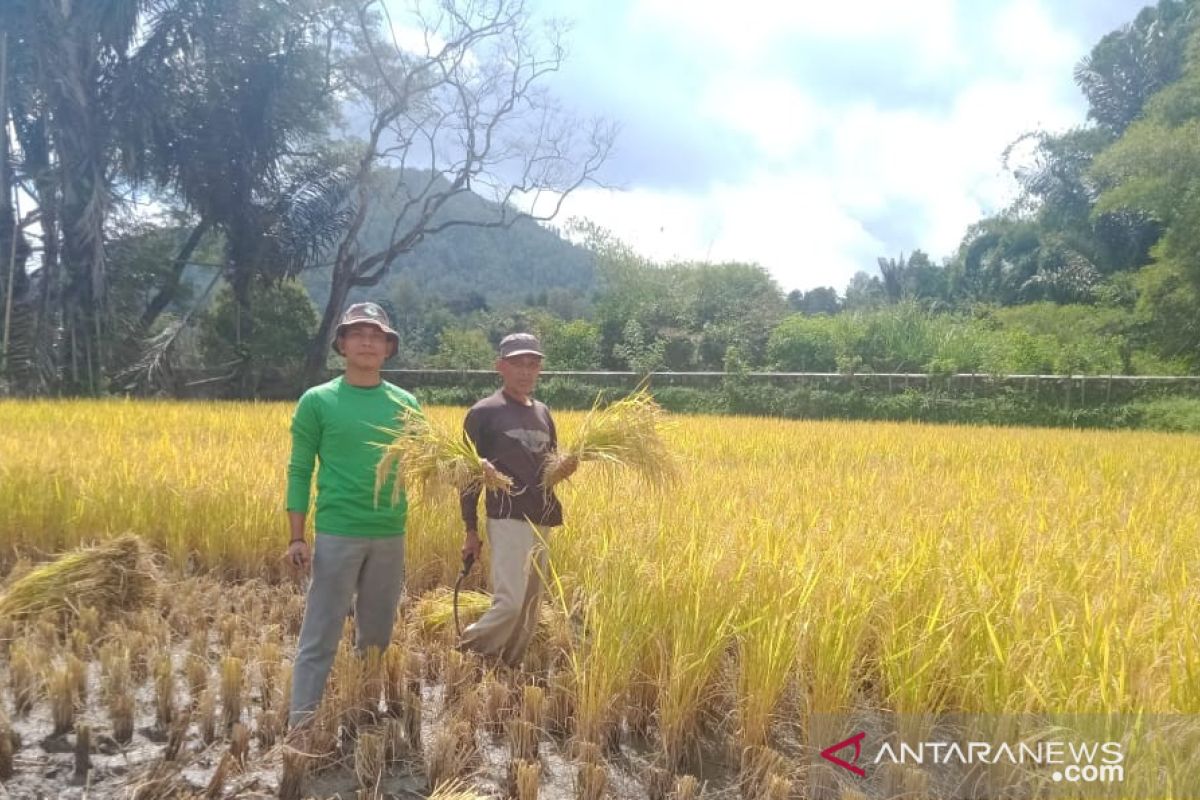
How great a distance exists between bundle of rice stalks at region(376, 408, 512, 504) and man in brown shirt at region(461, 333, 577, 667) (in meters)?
0.10

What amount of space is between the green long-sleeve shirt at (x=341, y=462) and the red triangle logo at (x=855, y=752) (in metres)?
1.42

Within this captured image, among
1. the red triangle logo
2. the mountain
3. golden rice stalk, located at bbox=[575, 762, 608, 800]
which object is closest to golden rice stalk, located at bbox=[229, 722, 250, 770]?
golden rice stalk, located at bbox=[575, 762, 608, 800]

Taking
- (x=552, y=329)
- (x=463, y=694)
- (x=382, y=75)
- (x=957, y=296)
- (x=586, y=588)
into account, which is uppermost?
(x=382, y=75)

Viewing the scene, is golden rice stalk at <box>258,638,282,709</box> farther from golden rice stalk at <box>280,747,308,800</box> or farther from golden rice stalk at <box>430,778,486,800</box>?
golden rice stalk at <box>430,778,486,800</box>

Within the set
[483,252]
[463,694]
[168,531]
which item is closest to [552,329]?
[168,531]

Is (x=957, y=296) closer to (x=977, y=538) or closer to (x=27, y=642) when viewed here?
(x=977, y=538)

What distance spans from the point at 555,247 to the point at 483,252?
7848mm

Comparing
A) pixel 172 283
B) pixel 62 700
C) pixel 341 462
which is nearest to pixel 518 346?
pixel 341 462

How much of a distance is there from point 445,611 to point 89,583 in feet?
4.75

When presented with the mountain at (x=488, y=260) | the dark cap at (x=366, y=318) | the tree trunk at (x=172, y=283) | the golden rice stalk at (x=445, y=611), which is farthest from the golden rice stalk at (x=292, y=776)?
the mountain at (x=488, y=260)

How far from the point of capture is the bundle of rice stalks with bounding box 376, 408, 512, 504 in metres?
2.15

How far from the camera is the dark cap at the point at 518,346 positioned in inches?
93.7

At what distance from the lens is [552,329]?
2284 centimetres

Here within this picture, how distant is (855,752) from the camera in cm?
196
